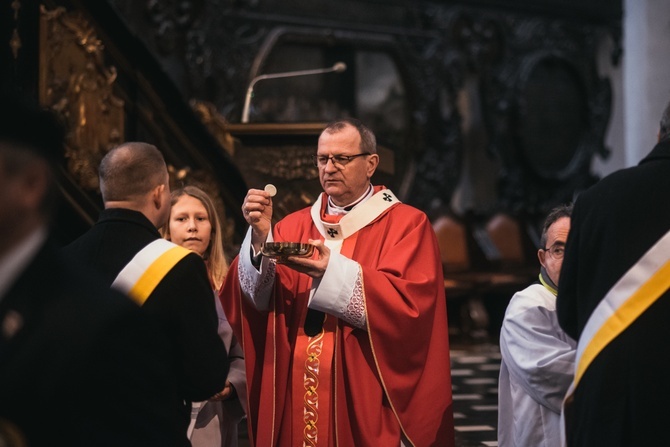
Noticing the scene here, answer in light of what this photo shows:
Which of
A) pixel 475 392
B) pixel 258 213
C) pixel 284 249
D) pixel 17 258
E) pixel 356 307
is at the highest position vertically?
pixel 17 258

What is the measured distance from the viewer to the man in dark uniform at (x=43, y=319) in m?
2.00

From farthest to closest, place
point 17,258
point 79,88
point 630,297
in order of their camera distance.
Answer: point 79,88 → point 630,297 → point 17,258

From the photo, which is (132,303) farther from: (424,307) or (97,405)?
(424,307)

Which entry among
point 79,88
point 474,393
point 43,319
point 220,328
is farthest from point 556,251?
point 474,393

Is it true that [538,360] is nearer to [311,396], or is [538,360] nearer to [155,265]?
[311,396]

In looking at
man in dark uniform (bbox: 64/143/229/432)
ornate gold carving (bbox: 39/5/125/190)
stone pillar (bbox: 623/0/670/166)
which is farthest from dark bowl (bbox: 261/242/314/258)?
stone pillar (bbox: 623/0/670/166)

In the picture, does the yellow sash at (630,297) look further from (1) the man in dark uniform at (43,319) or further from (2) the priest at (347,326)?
(1) the man in dark uniform at (43,319)

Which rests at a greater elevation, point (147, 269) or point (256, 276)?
point (147, 269)

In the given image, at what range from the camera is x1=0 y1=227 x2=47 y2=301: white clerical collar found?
1998 mm

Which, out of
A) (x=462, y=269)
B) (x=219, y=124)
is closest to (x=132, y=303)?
(x=219, y=124)

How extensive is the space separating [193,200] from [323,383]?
41.2 inches

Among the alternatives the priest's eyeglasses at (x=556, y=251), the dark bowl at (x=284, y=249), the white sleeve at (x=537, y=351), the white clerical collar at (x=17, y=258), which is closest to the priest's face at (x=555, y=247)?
the priest's eyeglasses at (x=556, y=251)

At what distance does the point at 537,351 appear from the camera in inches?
158

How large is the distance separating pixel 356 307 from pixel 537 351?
0.70 metres
